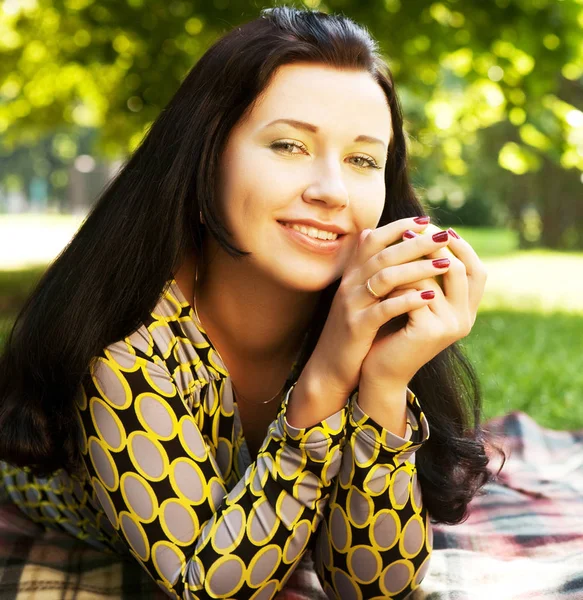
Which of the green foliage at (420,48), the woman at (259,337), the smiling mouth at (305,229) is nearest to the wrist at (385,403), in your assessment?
the woman at (259,337)

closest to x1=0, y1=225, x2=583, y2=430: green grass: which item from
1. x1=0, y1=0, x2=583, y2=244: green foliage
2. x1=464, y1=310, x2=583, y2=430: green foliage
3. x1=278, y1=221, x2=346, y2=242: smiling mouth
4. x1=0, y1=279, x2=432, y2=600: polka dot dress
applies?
x1=464, y1=310, x2=583, y2=430: green foliage

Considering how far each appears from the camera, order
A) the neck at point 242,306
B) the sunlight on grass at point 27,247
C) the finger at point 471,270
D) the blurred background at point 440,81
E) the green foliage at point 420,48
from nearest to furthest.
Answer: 1. the finger at point 471,270
2. the neck at point 242,306
3. the blurred background at point 440,81
4. the green foliage at point 420,48
5. the sunlight on grass at point 27,247

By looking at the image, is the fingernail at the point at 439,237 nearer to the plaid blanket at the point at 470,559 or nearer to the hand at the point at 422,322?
the hand at the point at 422,322

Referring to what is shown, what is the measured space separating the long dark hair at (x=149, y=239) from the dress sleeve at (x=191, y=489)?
0.13 meters

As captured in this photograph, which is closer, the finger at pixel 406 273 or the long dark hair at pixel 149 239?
the finger at pixel 406 273

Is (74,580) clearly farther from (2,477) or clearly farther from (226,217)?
(226,217)

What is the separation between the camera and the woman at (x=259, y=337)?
1.85m

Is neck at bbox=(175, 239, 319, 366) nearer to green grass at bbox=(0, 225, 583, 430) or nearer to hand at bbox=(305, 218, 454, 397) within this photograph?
hand at bbox=(305, 218, 454, 397)

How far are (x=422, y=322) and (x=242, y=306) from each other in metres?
0.62

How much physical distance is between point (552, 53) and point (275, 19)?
15.1 ft

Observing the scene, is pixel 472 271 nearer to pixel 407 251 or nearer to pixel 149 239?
pixel 407 251

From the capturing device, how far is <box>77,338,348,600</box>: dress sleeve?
72.6 inches

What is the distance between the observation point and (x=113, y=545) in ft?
8.07

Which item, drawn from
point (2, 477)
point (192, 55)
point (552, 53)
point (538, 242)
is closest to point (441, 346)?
point (2, 477)
